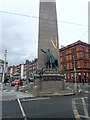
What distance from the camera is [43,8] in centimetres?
1758

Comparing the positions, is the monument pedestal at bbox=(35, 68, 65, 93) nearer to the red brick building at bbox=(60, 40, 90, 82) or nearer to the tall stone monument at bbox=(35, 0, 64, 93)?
the tall stone monument at bbox=(35, 0, 64, 93)

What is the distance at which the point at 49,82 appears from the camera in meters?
14.0

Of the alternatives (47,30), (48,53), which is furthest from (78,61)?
(48,53)

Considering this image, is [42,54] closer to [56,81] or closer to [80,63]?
[56,81]

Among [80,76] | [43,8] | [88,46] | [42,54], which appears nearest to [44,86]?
[42,54]

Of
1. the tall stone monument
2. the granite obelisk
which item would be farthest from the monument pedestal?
the granite obelisk

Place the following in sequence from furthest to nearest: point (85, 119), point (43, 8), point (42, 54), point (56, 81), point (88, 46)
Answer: point (88, 46)
point (43, 8)
point (42, 54)
point (56, 81)
point (85, 119)

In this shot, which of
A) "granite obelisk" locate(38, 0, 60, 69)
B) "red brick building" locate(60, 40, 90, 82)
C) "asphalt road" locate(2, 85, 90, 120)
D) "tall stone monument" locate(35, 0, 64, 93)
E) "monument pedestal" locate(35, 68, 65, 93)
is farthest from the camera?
"red brick building" locate(60, 40, 90, 82)

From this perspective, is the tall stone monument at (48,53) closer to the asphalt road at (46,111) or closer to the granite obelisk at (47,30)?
the granite obelisk at (47,30)

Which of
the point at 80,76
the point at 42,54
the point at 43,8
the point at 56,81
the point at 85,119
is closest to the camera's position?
the point at 85,119

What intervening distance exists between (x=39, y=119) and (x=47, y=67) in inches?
410

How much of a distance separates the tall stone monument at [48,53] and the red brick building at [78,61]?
26570 millimetres

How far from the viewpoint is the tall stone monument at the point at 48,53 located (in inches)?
553

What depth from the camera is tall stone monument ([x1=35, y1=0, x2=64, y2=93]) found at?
1404 cm
